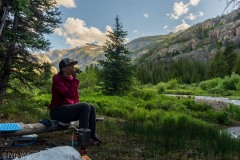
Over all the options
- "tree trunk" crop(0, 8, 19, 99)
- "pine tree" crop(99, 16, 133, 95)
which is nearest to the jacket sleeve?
"tree trunk" crop(0, 8, 19, 99)

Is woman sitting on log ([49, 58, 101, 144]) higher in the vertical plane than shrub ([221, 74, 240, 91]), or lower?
lower

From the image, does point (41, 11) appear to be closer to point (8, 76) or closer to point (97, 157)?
point (8, 76)

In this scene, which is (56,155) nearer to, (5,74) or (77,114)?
(77,114)

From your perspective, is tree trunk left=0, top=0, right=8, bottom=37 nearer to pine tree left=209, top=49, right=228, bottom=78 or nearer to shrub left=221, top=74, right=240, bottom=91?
shrub left=221, top=74, right=240, bottom=91

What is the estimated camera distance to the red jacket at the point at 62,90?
21.6 ft

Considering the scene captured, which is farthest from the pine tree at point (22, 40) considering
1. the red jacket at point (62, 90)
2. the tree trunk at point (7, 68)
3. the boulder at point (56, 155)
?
the boulder at point (56, 155)

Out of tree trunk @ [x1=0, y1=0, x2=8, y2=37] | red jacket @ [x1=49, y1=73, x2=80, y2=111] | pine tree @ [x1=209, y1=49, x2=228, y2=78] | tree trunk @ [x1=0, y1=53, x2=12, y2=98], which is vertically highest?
pine tree @ [x1=209, y1=49, x2=228, y2=78]

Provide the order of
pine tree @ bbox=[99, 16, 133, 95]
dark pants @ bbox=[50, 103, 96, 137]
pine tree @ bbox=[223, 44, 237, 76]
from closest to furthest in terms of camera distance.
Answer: dark pants @ bbox=[50, 103, 96, 137]
pine tree @ bbox=[99, 16, 133, 95]
pine tree @ bbox=[223, 44, 237, 76]

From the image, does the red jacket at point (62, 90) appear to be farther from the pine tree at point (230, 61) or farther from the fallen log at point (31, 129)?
the pine tree at point (230, 61)

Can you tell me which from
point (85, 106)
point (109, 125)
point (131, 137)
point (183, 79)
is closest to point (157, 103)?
point (109, 125)

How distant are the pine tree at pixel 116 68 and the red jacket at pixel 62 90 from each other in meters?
16.7

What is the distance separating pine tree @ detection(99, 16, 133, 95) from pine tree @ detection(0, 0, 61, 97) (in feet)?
26.4

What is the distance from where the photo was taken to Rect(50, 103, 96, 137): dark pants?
6.42 metres

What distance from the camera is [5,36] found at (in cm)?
1374
